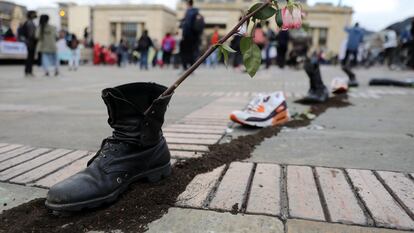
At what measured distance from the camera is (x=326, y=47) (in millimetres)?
44281

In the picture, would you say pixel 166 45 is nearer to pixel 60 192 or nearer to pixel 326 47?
pixel 60 192

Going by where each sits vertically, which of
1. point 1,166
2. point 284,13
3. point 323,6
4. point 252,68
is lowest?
point 1,166

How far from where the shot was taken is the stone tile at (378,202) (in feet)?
4.81

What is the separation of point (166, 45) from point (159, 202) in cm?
1814

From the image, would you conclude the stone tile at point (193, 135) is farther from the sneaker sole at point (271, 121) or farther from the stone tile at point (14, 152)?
the stone tile at point (14, 152)

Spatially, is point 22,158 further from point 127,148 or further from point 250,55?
point 250,55

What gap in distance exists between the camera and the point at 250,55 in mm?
1682

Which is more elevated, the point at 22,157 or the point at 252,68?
the point at 252,68

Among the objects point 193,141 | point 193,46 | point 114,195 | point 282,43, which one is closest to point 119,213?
point 114,195

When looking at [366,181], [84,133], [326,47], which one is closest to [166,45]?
[84,133]

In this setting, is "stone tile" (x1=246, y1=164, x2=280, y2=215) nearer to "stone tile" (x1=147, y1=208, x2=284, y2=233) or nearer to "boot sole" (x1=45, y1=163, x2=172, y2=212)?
"stone tile" (x1=147, y1=208, x2=284, y2=233)

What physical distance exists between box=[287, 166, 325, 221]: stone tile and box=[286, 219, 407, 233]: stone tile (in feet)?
0.18

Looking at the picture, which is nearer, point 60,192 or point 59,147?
point 60,192

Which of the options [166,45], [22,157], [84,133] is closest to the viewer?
[22,157]
